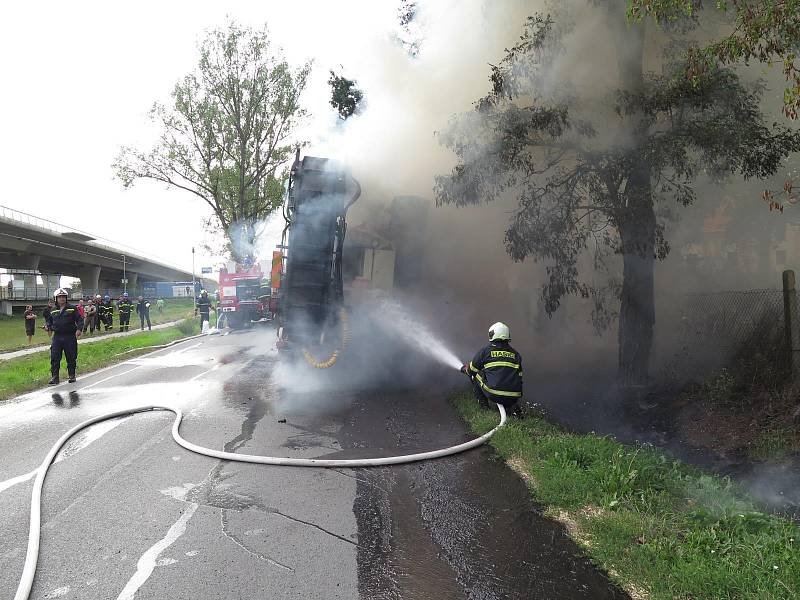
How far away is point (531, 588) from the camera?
3.03 m

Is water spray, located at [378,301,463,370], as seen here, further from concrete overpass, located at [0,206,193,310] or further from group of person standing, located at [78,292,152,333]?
concrete overpass, located at [0,206,193,310]

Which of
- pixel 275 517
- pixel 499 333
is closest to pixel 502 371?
pixel 499 333

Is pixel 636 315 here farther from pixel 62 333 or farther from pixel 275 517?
pixel 62 333

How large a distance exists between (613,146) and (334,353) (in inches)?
207

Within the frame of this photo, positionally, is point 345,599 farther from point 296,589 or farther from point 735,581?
point 735,581

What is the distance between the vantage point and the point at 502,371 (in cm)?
653

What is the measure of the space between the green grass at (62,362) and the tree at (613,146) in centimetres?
835

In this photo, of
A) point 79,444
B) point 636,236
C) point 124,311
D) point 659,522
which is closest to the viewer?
point 659,522

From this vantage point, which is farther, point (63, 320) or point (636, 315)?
point (63, 320)

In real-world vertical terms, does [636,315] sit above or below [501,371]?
above

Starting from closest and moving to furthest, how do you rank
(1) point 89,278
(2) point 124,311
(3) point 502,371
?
(3) point 502,371 < (2) point 124,311 < (1) point 89,278

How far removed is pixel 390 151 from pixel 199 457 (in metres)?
7.24

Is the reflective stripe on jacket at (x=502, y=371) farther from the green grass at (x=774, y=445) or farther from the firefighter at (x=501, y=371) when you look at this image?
the green grass at (x=774, y=445)

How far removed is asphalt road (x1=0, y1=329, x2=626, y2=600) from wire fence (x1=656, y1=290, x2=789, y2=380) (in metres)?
4.38
